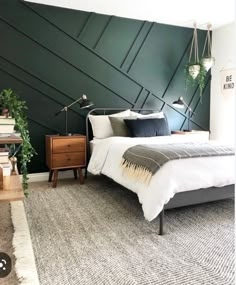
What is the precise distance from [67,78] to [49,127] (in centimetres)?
75

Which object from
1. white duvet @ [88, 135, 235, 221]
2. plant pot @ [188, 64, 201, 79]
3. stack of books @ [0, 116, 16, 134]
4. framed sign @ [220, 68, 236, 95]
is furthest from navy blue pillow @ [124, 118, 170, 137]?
stack of books @ [0, 116, 16, 134]

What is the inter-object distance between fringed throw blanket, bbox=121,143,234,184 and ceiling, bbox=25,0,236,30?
6.92 ft

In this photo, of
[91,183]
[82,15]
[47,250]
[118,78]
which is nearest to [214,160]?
[47,250]

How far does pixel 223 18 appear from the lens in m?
4.10

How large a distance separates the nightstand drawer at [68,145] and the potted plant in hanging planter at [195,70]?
2.16 metres

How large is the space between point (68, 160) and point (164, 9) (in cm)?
252

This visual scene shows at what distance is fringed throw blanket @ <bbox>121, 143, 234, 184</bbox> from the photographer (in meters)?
2.15

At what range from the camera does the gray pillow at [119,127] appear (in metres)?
3.58

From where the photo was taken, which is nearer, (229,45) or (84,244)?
(84,244)

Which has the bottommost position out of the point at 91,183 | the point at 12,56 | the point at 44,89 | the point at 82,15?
the point at 91,183

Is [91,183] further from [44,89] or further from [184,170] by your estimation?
[184,170]

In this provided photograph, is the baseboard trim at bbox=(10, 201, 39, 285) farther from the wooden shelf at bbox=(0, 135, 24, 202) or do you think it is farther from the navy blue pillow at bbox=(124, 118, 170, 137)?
the navy blue pillow at bbox=(124, 118, 170, 137)

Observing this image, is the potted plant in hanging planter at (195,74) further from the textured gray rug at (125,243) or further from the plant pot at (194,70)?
the textured gray rug at (125,243)

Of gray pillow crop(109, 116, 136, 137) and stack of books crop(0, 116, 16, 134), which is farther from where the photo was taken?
gray pillow crop(109, 116, 136, 137)
